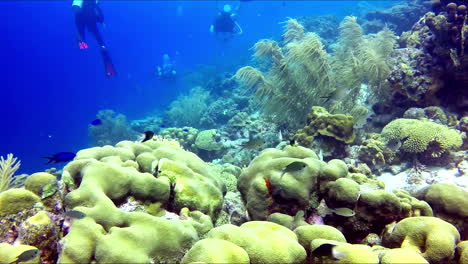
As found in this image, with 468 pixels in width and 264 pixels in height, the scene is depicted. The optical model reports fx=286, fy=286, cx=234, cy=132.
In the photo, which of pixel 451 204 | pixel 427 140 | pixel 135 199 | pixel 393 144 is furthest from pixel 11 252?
pixel 427 140

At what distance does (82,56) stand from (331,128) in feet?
490

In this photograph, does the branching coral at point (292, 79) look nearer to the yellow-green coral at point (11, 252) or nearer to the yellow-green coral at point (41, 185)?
the yellow-green coral at point (41, 185)

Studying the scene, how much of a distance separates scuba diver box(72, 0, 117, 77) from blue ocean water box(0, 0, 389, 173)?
17.4m

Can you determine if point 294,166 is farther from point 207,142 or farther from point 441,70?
point 207,142

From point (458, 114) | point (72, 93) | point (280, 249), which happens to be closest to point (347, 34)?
point (458, 114)

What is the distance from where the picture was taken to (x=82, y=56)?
132 m

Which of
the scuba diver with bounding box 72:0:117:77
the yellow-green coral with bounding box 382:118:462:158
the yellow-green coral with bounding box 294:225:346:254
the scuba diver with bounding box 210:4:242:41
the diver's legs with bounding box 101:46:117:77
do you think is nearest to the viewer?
the yellow-green coral with bounding box 294:225:346:254

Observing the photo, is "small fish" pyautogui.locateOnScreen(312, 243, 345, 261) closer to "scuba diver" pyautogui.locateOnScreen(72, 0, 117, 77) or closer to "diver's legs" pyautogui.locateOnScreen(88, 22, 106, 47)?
"scuba diver" pyautogui.locateOnScreen(72, 0, 117, 77)

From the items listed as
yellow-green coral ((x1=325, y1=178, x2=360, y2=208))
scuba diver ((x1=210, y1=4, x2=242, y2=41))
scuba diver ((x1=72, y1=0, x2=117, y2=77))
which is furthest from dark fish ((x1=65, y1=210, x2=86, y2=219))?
scuba diver ((x1=210, y1=4, x2=242, y2=41))

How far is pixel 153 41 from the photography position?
164250 mm

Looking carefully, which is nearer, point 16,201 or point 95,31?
point 16,201

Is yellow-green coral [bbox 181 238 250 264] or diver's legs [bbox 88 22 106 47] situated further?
diver's legs [bbox 88 22 106 47]

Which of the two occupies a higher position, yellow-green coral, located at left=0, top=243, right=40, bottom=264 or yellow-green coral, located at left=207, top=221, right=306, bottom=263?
yellow-green coral, located at left=0, top=243, right=40, bottom=264

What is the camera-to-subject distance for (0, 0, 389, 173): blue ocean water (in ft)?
193
